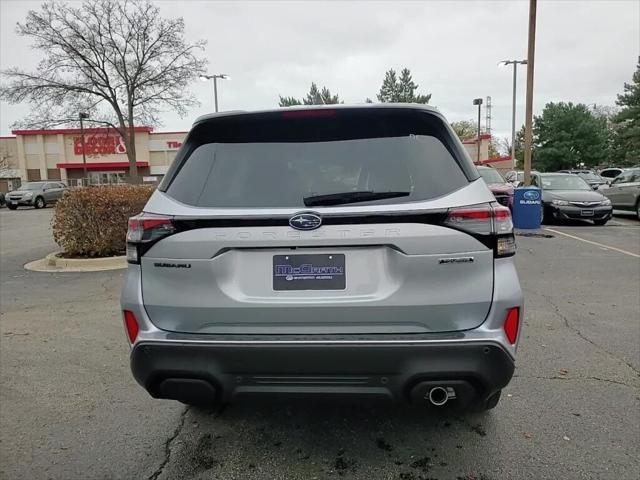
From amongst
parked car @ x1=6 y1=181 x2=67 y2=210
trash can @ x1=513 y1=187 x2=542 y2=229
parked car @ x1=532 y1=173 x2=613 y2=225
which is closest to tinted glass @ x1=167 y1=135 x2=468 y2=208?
trash can @ x1=513 y1=187 x2=542 y2=229

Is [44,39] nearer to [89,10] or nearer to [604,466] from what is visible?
[89,10]

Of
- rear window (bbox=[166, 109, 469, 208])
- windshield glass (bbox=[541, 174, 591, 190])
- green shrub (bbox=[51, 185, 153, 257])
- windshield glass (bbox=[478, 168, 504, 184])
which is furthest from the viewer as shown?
windshield glass (bbox=[478, 168, 504, 184])

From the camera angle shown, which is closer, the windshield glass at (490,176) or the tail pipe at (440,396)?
the tail pipe at (440,396)

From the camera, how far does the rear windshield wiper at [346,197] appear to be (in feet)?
7.77

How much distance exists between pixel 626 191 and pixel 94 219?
15.3 meters

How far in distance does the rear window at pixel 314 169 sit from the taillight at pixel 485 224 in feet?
0.47

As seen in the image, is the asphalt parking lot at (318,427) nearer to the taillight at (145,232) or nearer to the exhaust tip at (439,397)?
the exhaust tip at (439,397)

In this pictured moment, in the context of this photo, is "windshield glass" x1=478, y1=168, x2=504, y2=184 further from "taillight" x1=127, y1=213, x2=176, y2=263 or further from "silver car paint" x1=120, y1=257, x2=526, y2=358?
"taillight" x1=127, y1=213, x2=176, y2=263

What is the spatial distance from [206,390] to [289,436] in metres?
0.84

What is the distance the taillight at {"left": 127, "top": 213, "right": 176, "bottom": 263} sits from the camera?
2.46m

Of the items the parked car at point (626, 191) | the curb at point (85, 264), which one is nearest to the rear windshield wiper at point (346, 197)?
the curb at point (85, 264)

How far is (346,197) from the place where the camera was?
2379 millimetres

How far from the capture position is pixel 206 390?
2422mm

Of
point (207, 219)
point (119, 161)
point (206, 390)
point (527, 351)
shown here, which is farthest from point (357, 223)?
point (119, 161)
